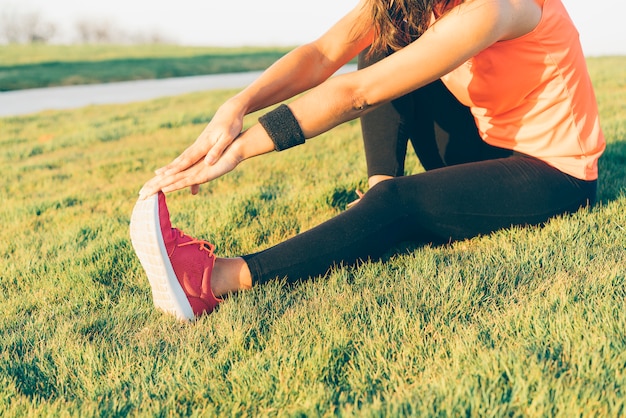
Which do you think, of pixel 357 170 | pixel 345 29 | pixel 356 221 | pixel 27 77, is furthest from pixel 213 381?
pixel 27 77

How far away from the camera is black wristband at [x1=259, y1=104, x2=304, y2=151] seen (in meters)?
1.94

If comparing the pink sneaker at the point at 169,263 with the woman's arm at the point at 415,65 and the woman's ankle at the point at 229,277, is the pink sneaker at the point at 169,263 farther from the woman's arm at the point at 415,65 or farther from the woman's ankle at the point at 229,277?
the woman's arm at the point at 415,65

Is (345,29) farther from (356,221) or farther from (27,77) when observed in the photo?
(27,77)

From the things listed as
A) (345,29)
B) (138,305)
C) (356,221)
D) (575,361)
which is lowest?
(575,361)

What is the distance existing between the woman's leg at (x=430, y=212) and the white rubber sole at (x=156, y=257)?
29cm

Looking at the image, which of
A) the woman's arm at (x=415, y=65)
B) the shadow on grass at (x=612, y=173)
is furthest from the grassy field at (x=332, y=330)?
the woman's arm at (x=415, y=65)

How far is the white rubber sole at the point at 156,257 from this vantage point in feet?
6.54

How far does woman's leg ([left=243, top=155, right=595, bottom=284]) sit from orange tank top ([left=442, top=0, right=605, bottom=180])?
0.30ft

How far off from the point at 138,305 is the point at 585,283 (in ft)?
5.23

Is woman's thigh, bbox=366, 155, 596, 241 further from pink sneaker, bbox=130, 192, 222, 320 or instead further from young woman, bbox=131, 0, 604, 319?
pink sneaker, bbox=130, 192, 222, 320

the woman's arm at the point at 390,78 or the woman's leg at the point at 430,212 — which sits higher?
the woman's arm at the point at 390,78

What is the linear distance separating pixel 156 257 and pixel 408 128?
139 cm

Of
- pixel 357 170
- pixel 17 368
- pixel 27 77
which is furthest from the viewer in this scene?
pixel 27 77

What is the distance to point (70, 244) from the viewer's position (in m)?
3.11
